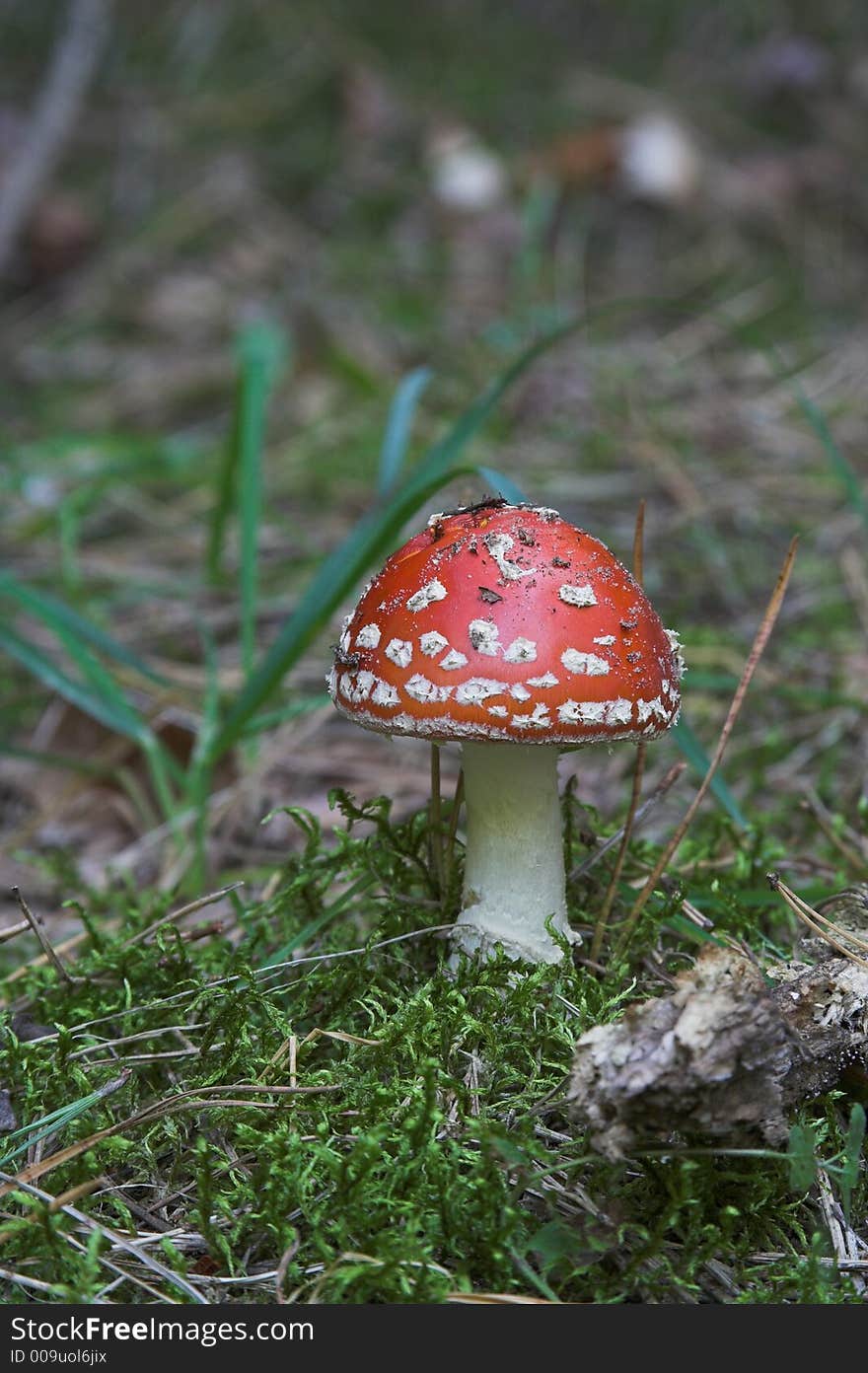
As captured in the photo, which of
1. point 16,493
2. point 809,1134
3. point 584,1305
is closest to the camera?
point 584,1305

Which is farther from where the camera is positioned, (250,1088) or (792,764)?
(792,764)

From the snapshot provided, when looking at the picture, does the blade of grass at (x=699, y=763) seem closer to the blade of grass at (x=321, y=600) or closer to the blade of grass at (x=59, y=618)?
the blade of grass at (x=321, y=600)

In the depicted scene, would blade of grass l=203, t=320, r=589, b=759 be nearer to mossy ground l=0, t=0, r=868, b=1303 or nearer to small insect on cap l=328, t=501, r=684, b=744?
mossy ground l=0, t=0, r=868, b=1303

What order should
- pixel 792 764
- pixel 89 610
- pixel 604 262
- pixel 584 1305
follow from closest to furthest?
pixel 584 1305
pixel 792 764
pixel 89 610
pixel 604 262

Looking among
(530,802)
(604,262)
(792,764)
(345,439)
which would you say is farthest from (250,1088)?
(604,262)

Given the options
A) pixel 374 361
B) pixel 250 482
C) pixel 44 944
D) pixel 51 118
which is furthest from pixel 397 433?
pixel 51 118

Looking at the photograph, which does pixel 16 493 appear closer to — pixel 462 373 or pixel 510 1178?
pixel 462 373

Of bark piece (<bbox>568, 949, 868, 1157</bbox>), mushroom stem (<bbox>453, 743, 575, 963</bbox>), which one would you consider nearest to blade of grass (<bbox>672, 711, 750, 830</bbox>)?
mushroom stem (<bbox>453, 743, 575, 963</bbox>)

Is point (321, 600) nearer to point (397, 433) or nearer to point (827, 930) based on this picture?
point (397, 433)
